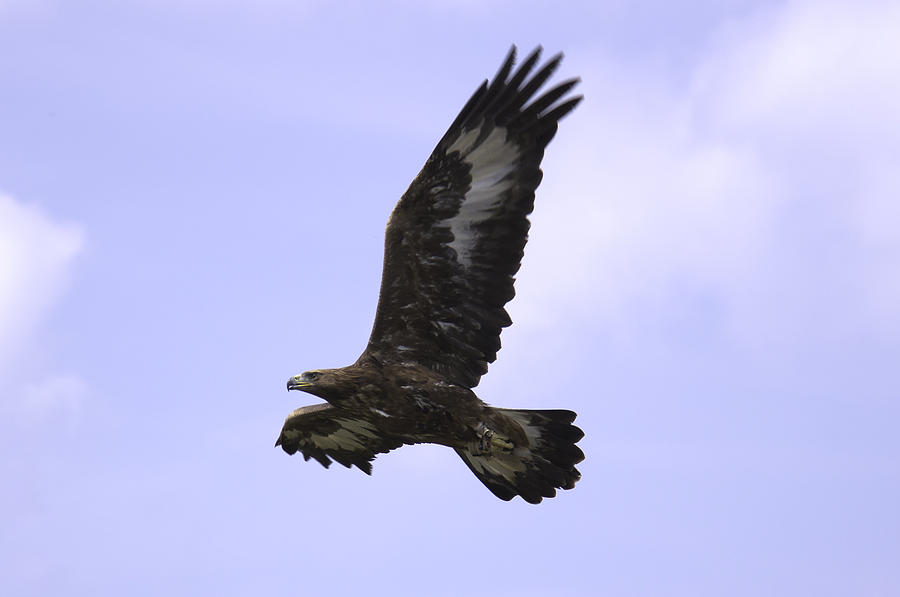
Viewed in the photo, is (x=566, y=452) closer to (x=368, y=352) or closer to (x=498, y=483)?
(x=498, y=483)

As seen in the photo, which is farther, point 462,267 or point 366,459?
point 366,459

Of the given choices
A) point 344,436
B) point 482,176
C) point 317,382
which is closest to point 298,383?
point 317,382

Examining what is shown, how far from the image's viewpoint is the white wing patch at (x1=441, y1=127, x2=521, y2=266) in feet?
35.8

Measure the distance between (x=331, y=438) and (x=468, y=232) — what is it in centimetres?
376

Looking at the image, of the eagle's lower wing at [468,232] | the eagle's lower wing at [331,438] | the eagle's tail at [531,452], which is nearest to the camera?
the eagle's lower wing at [468,232]

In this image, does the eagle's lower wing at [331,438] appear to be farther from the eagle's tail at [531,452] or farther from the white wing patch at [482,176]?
the white wing patch at [482,176]

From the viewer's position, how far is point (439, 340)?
11664mm

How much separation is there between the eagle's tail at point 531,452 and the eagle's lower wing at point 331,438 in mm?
1632

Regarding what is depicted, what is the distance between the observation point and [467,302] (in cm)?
1144

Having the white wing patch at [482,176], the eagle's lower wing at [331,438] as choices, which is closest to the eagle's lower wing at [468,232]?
the white wing patch at [482,176]

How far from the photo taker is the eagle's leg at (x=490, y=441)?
11609 mm

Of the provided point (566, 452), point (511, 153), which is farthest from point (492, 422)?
point (511, 153)

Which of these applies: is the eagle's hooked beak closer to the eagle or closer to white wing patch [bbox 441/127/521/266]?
the eagle

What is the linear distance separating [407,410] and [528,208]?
7.21 feet
